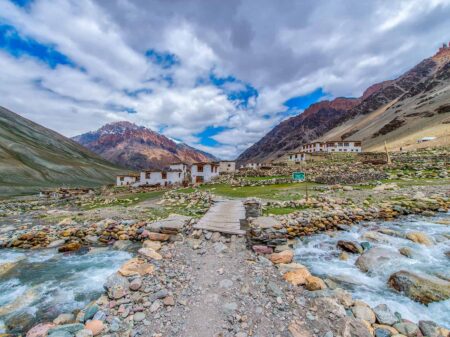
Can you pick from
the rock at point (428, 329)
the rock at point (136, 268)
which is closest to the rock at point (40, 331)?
the rock at point (136, 268)

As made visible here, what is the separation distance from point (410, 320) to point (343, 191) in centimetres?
1968

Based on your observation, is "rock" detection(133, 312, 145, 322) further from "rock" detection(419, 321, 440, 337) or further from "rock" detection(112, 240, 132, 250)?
"rock" detection(112, 240, 132, 250)

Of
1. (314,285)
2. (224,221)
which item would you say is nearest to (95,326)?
(314,285)

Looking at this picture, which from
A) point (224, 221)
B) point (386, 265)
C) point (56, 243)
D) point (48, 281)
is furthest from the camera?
point (56, 243)

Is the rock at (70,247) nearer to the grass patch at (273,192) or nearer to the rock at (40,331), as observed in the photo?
the rock at (40,331)

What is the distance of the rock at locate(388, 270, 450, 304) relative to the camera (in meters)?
6.93

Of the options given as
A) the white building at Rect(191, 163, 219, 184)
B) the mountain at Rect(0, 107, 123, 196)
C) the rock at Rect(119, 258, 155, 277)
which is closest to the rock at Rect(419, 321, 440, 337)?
the rock at Rect(119, 258, 155, 277)

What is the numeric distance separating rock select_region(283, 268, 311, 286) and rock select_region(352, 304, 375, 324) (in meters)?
1.65

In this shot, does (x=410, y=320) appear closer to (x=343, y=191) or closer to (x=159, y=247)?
(x=159, y=247)

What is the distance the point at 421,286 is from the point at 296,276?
4048 mm

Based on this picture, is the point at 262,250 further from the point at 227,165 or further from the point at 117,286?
the point at 227,165

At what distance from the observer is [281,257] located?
935cm

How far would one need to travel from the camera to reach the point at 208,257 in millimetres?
9578

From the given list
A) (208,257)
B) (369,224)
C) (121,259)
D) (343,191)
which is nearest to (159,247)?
(121,259)
